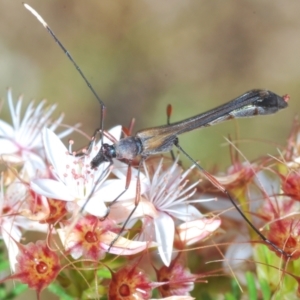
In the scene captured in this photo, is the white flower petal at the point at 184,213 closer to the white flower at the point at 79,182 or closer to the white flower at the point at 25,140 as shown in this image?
the white flower at the point at 79,182

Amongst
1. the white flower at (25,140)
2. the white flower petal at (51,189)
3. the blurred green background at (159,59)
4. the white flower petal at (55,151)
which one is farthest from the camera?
the blurred green background at (159,59)

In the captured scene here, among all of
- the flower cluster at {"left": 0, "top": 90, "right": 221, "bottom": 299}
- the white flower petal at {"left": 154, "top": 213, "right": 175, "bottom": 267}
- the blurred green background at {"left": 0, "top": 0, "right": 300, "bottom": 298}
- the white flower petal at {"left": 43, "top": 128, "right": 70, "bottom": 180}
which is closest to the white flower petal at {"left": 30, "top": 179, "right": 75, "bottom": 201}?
the flower cluster at {"left": 0, "top": 90, "right": 221, "bottom": 299}

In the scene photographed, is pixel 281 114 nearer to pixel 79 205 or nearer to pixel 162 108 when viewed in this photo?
pixel 162 108

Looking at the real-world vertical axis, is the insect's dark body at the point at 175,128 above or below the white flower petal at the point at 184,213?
above

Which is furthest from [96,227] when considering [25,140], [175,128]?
[25,140]

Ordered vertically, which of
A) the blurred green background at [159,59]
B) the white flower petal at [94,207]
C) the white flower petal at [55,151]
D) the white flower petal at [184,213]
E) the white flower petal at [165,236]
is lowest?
the white flower petal at [165,236]

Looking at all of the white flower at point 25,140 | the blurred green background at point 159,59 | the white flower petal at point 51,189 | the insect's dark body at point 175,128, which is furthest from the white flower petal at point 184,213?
the blurred green background at point 159,59

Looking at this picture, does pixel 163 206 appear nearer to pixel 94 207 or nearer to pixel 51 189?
pixel 94 207
